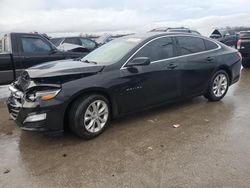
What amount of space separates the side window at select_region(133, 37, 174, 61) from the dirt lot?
1154 millimetres

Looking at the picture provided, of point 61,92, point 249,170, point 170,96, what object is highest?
point 61,92

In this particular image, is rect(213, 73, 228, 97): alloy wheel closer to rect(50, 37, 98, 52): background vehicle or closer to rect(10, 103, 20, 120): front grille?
rect(10, 103, 20, 120): front grille

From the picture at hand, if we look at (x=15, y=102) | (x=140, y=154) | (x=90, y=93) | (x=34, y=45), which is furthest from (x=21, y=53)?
(x=140, y=154)

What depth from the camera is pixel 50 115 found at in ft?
12.9

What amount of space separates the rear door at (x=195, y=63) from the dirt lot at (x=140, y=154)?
63 cm

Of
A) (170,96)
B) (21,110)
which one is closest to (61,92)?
(21,110)

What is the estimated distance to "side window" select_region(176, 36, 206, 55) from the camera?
5.53 metres

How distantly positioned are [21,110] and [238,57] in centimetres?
503

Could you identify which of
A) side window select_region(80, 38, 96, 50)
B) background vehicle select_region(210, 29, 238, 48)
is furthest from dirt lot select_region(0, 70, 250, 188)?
background vehicle select_region(210, 29, 238, 48)

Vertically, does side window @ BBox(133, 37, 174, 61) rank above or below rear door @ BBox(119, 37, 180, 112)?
above

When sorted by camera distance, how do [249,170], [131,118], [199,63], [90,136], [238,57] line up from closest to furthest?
1. [249,170]
2. [90,136]
3. [131,118]
4. [199,63]
5. [238,57]

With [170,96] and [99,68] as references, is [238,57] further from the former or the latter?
[99,68]


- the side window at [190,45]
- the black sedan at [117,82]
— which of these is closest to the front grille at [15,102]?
the black sedan at [117,82]

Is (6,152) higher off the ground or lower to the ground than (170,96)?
lower
